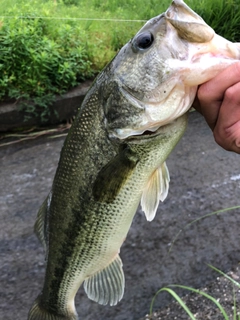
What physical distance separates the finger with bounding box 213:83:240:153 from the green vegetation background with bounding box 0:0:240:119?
225 cm

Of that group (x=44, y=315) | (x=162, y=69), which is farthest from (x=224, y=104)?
(x=44, y=315)

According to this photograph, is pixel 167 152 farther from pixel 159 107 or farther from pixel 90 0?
pixel 90 0

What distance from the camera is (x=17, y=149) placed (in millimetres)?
3951

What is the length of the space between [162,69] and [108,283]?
38.2 inches

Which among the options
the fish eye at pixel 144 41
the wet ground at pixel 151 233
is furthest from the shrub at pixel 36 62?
the fish eye at pixel 144 41

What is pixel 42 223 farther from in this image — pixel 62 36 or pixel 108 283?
pixel 62 36

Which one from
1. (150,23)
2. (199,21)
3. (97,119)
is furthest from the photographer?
(97,119)

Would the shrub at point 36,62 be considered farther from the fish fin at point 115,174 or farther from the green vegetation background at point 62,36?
the fish fin at point 115,174

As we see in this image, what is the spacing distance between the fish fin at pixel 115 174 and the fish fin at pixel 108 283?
385 mm

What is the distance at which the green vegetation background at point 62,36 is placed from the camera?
4031 mm

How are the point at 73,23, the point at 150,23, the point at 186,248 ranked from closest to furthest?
1. the point at 150,23
2. the point at 186,248
3. the point at 73,23

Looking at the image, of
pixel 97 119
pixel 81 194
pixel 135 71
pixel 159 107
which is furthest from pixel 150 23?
pixel 81 194

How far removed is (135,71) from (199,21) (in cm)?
27

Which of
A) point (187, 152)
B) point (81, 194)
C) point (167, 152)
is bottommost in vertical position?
point (187, 152)
